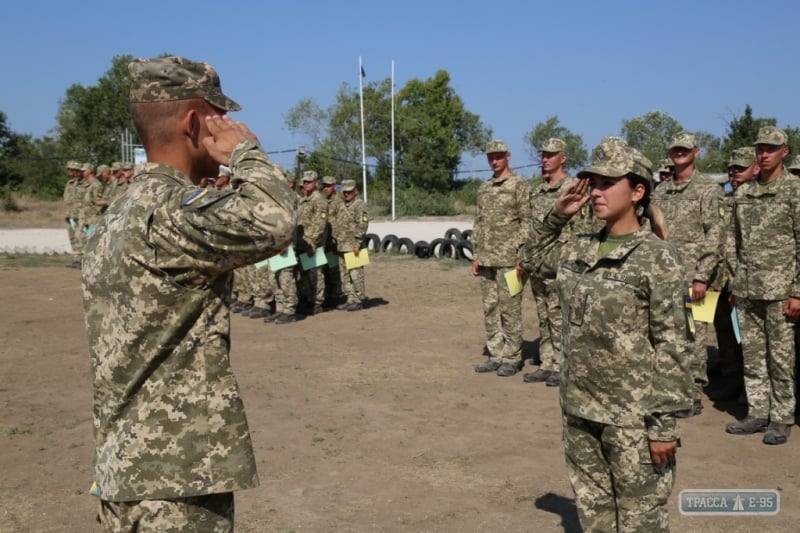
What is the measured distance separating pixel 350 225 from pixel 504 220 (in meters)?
4.51

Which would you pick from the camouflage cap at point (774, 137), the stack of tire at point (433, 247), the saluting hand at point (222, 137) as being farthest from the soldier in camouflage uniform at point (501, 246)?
the stack of tire at point (433, 247)

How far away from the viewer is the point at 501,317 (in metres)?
8.98

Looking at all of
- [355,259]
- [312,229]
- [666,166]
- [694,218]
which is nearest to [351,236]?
A: [355,259]

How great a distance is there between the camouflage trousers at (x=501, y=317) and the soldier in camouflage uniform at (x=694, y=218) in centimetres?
186

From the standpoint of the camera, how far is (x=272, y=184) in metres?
2.29

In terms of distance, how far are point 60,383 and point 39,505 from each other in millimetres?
3519

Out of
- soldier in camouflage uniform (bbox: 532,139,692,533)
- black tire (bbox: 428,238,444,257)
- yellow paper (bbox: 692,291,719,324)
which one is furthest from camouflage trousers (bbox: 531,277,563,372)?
black tire (bbox: 428,238,444,257)

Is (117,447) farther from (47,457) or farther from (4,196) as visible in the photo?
(4,196)

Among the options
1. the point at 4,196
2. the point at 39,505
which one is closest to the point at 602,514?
the point at 39,505

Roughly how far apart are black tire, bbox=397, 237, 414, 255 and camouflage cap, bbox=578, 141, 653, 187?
15.1 m

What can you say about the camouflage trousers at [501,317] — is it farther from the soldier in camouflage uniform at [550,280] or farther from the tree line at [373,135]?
the tree line at [373,135]

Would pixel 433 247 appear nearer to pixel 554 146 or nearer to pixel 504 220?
pixel 504 220

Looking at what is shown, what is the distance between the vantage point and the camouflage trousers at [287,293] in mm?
12367

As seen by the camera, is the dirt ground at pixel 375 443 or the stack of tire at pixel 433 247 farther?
the stack of tire at pixel 433 247
